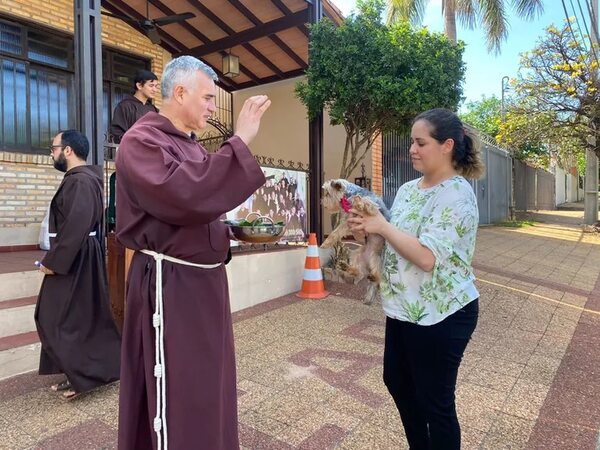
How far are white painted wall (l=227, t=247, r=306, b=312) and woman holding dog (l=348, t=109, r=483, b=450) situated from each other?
11.9 ft

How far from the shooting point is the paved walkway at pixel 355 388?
277 centimetres

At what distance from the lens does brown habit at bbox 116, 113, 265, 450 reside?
1441mm

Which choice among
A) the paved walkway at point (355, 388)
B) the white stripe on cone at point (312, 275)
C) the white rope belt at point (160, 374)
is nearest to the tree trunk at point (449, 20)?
the paved walkway at point (355, 388)

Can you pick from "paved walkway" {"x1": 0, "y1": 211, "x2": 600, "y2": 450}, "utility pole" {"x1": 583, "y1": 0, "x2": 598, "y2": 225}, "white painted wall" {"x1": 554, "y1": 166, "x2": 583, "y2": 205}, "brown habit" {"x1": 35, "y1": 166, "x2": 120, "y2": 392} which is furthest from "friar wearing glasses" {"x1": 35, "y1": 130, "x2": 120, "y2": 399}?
"white painted wall" {"x1": 554, "y1": 166, "x2": 583, "y2": 205}

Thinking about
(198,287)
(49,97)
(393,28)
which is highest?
(393,28)

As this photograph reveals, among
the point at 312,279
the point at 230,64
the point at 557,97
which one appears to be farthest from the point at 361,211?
the point at 557,97

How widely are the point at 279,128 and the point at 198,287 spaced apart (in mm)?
9349

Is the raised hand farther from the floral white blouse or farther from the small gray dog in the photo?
the floral white blouse

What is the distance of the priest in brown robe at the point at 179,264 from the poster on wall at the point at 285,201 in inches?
157

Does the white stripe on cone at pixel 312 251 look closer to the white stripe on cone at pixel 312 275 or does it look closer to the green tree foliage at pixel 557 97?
the white stripe on cone at pixel 312 275

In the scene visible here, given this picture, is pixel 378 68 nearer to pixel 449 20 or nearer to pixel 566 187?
pixel 449 20

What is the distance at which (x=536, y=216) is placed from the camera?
2220 cm

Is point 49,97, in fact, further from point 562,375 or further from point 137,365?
point 562,375

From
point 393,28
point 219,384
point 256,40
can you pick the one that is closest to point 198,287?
point 219,384
